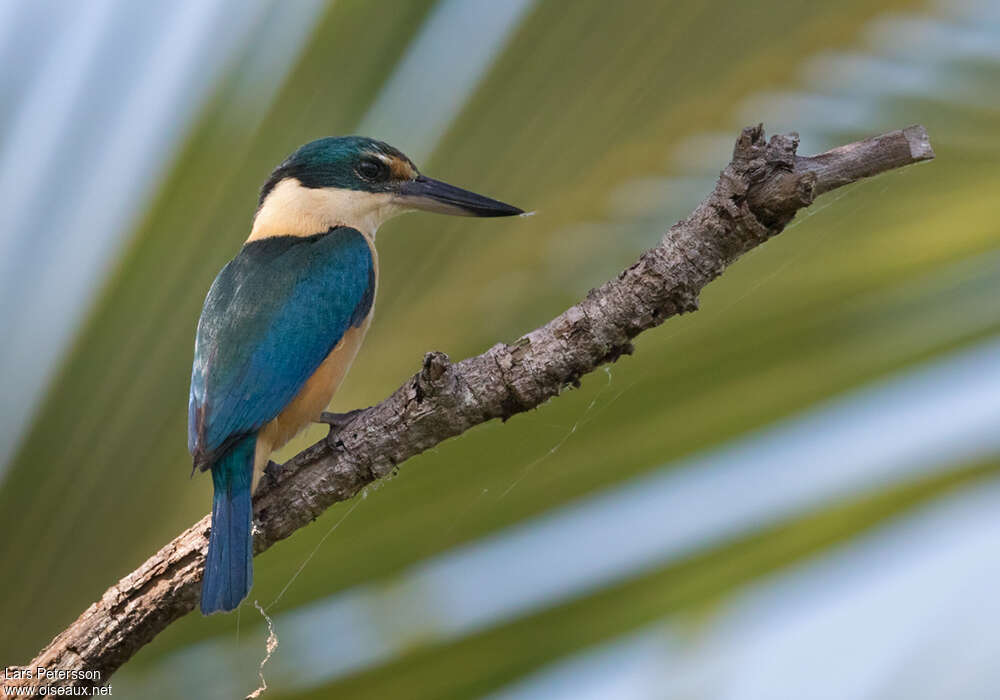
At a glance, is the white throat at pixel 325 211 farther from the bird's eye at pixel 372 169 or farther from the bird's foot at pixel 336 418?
the bird's foot at pixel 336 418

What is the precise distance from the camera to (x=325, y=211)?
3.19m

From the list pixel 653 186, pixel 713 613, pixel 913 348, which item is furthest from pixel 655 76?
pixel 713 613

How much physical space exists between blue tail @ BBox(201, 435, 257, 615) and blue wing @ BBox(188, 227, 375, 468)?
64 mm

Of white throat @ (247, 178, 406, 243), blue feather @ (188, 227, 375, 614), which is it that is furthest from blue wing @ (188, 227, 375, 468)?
white throat @ (247, 178, 406, 243)

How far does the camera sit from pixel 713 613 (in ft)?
4.08

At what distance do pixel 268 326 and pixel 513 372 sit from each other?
3.46 feet

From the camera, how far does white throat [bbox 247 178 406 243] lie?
3162mm

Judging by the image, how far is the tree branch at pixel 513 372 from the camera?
158 centimetres

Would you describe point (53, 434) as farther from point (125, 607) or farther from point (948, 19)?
point (948, 19)

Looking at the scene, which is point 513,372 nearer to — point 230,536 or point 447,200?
point 230,536

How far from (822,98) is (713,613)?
3.26 ft

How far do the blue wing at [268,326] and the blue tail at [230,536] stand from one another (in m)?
0.06

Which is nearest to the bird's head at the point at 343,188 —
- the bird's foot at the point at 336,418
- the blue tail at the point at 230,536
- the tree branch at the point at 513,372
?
the bird's foot at the point at 336,418

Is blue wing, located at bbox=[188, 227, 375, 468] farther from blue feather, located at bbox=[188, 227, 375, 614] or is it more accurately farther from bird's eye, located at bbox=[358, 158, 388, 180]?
bird's eye, located at bbox=[358, 158, 388, 180]
